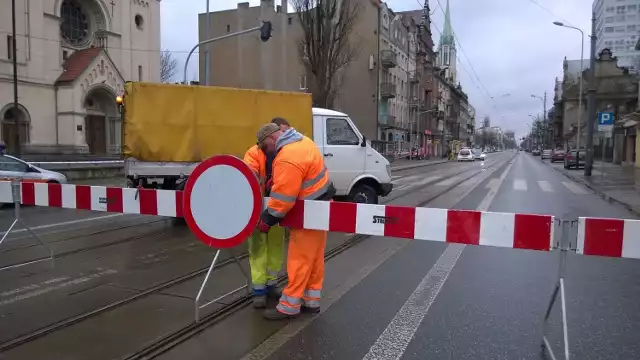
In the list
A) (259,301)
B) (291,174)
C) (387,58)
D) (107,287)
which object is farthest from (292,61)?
(291,174)

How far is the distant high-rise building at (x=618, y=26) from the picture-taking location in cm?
10419

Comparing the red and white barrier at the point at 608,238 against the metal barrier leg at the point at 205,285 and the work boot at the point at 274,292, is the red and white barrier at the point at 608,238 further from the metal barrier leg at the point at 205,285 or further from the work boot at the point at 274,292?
the metal barrier leg at the point at 205,285

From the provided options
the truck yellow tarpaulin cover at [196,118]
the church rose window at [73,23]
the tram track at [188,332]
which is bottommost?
the tram track at [188,332]

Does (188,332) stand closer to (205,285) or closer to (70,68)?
(205,285)

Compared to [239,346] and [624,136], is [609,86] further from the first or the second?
[239,346]

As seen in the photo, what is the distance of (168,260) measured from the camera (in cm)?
679

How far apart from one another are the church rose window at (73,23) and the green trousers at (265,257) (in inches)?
1340

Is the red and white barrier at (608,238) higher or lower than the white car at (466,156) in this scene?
higher

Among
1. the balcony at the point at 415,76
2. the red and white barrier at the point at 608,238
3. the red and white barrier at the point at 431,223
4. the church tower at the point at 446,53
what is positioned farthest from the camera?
the church tower at the point at 446,53

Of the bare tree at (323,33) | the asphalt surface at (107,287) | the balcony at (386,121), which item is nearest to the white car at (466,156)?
the balcony at (386,121)

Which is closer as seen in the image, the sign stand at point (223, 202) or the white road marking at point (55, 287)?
the sign stand at point (223, 202)

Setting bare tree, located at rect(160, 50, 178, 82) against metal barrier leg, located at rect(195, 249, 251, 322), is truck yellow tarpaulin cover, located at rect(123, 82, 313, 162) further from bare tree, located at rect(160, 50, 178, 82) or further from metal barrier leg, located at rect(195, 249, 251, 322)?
bare tree, located at rect(160, 50, 178, 82)

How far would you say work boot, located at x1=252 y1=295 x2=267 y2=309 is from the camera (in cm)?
477

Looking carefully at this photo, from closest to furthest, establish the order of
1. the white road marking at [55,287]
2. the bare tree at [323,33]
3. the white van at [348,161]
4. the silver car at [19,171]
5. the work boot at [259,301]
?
the work boot at [259,301] → the white road marking at [55,287] → the white van at [348,161] → the silver car at [19,171] → the bare tree at [323,33]
